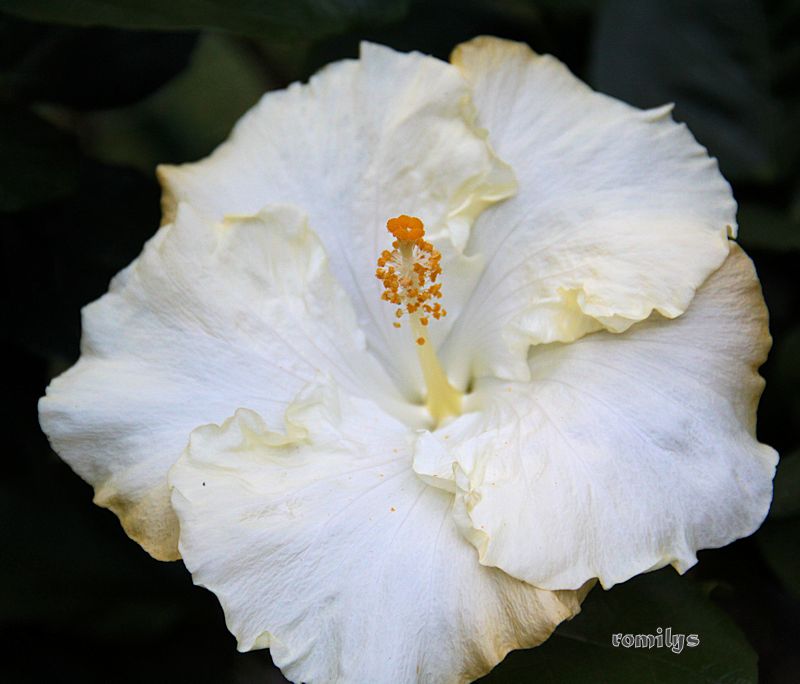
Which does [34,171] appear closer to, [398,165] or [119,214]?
[119,214]

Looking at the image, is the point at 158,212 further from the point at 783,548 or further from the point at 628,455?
the point at 783,548

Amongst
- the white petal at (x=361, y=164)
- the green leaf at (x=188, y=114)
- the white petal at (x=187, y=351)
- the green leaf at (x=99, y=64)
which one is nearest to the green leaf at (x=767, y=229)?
the white petal at (x=361, y=164)

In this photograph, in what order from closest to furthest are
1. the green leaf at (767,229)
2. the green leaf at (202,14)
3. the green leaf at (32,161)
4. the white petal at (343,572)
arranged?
1. the white petal at (343,572)
2. the green leaf at (202,14)
3. the green leaf at (32,161)
4. the green leaf at (767,229)

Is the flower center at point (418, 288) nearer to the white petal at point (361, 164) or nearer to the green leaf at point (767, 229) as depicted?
the white petal at point (361, 164)

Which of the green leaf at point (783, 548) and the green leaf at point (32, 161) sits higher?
the green leaf at point (32, 161)

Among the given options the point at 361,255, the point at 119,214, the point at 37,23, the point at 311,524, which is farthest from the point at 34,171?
the point at 311,524

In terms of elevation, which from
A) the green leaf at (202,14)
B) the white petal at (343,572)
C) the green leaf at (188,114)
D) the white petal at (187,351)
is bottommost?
the green leaf at (188,114)
